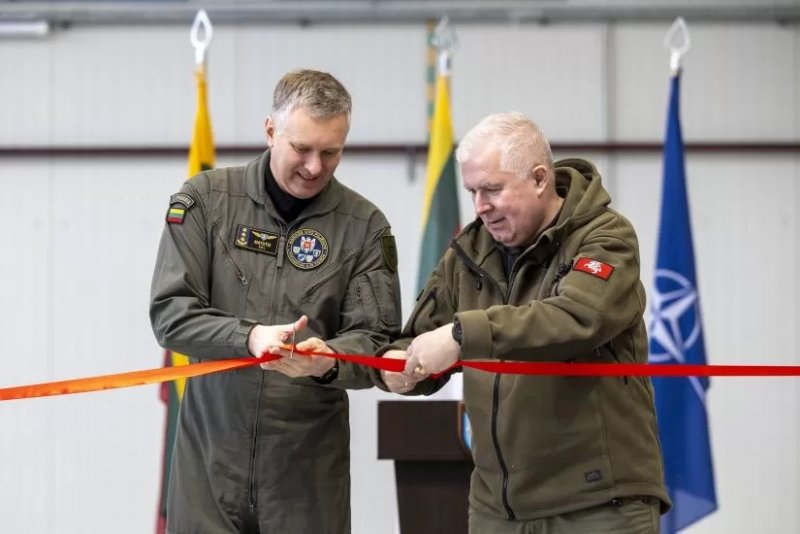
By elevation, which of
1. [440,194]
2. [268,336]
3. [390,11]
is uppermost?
[390,11]

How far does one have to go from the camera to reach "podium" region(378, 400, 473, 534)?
3193mm

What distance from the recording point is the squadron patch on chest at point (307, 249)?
7.75 feet

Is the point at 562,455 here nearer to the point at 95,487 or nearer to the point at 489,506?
the point at 489,506

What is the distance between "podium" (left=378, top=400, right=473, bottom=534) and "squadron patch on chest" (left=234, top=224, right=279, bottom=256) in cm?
98

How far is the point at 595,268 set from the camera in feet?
6.84

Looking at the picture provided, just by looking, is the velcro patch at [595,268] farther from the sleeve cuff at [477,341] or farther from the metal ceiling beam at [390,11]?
the metal ceiling beam at [390,11]

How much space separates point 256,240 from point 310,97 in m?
0.35

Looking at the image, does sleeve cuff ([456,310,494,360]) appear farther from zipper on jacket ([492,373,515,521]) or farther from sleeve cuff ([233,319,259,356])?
sleeve cuff ([233,319,259,356])

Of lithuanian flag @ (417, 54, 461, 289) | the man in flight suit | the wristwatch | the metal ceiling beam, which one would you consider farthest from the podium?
the metal ceiling beam

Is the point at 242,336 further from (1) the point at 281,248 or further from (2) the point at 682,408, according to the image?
(2) the point at 682,408

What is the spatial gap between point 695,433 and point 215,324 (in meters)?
3.04

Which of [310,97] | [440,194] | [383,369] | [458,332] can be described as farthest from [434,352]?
[440,194]

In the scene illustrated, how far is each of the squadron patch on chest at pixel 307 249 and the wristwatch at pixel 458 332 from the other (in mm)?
445

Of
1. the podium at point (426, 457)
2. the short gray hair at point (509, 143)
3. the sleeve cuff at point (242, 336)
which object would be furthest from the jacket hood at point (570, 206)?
the podium at point (426, 457)
